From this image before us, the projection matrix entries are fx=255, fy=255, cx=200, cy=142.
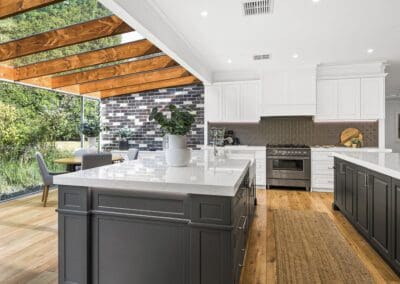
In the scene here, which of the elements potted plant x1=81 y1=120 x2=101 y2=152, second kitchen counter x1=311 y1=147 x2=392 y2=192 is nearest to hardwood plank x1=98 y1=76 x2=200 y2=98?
potted plant x1=81 y1=120 x2=101 y2=152

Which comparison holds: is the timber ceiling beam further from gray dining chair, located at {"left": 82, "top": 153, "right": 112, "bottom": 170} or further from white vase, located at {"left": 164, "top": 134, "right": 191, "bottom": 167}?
white vase, located at {"left": 164, "top": 134, "right": 191, "bottom": 167}

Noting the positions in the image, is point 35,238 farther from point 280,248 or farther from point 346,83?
point 346,83

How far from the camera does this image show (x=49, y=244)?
9.13 feet

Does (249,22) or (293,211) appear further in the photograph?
(293,211)

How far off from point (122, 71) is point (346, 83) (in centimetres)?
469

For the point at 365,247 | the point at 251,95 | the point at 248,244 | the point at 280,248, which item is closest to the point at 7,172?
the point at 248,244

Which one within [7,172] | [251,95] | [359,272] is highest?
[251,95]

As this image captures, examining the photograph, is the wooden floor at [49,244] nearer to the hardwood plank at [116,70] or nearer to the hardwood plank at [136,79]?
the hardwood plank at [116,70]

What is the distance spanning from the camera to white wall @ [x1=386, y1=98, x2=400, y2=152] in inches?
356

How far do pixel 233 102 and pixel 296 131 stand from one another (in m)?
1.65

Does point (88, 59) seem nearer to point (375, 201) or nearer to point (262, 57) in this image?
point (262, 57)

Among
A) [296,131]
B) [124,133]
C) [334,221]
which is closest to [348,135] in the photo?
[296,131]

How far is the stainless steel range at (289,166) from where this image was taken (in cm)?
547

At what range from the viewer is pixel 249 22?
3.50 m
